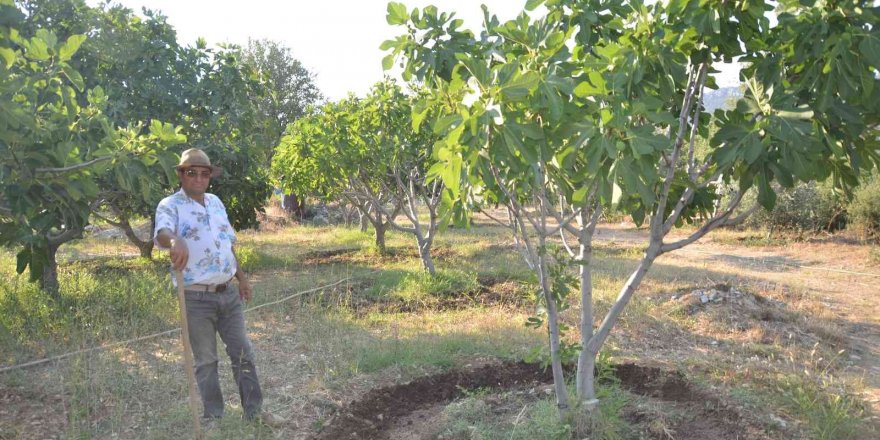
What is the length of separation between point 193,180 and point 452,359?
8.39 feet

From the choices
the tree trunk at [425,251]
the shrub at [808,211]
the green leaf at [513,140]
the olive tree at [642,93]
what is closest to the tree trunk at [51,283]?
the tree trunk at [425,251]

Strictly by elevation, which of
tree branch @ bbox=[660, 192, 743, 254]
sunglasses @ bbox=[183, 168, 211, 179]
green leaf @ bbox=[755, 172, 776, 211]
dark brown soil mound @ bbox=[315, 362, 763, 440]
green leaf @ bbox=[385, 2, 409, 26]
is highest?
green leaf @ bbox=[385, 2, 409, 26]

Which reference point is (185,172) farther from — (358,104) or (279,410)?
(358,104)

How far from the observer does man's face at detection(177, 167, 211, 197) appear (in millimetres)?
3699

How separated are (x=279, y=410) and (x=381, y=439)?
0.79 m

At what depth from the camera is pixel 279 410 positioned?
419 cm

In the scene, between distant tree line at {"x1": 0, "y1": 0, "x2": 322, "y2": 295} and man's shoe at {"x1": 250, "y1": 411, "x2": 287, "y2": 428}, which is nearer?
distant tree line at {"x1": 0, "y1": 0, "x2": 322, "y2": 295}

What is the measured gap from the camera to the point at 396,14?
10.7ft

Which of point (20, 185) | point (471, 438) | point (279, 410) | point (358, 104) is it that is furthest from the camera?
point (358, 104)

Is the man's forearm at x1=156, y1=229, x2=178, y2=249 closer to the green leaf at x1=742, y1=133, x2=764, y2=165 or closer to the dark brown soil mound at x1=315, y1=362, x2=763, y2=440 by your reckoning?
the dark brown soil mound at x1=315, y1=362, x2=763, y2=440

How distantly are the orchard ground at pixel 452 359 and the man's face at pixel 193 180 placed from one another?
1433 mm

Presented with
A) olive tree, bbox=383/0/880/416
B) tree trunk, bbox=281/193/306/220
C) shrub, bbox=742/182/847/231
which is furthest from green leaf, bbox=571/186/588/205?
tree trunk, bbox=281/193/306/220

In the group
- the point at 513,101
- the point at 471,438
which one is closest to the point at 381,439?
the point at 471,438

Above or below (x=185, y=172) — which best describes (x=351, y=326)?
below
